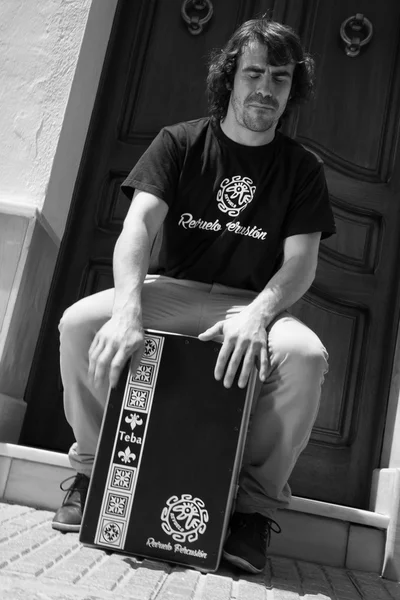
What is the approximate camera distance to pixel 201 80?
10.0 ft

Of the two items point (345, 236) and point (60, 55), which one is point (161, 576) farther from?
point (60, 55)

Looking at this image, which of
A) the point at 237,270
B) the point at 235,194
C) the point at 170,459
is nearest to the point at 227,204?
the point at 235,194

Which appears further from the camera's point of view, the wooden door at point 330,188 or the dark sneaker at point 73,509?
the wooden door at point 330,188

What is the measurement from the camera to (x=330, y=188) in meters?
2.97

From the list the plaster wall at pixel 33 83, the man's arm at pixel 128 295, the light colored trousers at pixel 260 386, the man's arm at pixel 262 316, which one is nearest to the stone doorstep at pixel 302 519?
the light colored trousers at pixel 260 386

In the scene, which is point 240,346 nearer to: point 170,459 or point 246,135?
point 170,459

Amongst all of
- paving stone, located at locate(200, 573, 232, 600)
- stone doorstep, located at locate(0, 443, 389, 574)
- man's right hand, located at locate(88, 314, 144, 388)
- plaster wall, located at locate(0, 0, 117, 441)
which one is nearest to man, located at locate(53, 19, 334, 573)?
man's right hand, located at locate(88, 314, 144, 388)

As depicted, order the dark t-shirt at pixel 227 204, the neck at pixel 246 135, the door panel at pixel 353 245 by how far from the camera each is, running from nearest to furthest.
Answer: the dark t-shirt at pixel 227 204 < the neck at pixel 246 135 < the door panel at pixel 353 245

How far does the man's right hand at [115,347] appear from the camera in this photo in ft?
5.49

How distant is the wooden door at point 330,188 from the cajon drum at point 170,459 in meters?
1.14

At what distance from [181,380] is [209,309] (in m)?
0.37

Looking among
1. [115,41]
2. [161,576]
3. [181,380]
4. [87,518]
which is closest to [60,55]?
[115,41]

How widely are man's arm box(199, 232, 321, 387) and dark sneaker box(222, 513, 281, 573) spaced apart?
0.40m

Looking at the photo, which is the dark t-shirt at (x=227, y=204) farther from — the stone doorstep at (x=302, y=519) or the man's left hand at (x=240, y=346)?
the stone doorstep at (x=302, y=519)
